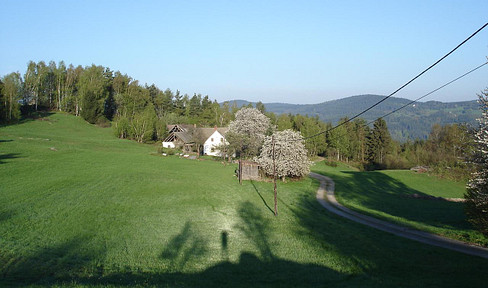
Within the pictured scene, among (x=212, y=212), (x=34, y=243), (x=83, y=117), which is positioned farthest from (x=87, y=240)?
(x=83, y=117)

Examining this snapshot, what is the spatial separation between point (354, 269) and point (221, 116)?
108 metres

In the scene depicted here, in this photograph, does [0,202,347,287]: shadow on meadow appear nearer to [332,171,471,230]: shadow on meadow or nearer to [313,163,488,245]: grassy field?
[313,163,488,245]: grassy field

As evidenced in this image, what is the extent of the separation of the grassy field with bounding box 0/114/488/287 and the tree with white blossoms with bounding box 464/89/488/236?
2.89m

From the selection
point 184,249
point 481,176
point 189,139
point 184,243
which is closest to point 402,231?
point 481,176

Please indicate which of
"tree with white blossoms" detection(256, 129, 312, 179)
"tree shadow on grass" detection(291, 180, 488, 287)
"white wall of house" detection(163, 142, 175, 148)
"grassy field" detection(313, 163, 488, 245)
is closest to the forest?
"white wall of house" detection(163, 142, 175, 148)

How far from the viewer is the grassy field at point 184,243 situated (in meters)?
11.3

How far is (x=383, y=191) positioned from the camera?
39844mm

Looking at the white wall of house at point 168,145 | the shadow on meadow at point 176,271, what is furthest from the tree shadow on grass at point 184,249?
the white wall of house at point 168,145

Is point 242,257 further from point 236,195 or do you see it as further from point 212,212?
point 236,195

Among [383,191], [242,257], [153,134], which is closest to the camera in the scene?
[242,257]

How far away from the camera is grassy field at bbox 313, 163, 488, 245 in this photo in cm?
2064

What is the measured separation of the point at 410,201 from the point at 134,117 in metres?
67.8

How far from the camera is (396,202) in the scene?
31.6 meters

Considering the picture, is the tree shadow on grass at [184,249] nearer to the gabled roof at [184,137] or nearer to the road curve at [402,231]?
the road curve at [402,231]
